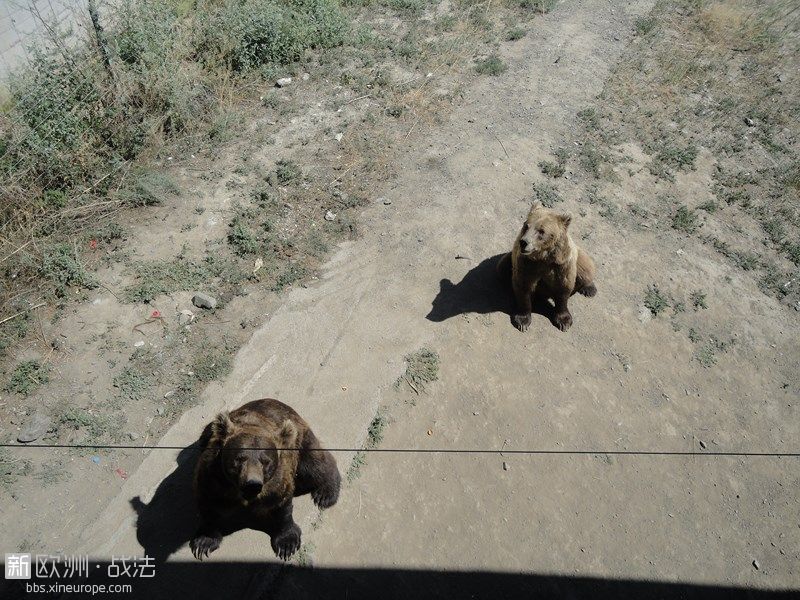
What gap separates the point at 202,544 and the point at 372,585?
129 centimetres

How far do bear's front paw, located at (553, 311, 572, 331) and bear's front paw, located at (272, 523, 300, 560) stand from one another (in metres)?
3.38

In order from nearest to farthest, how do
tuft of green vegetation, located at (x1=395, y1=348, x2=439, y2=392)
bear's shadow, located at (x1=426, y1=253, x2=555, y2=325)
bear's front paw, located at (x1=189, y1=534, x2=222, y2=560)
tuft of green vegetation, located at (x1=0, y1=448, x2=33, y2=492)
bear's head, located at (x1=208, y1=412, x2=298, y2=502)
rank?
1. bear's head, located at (x1=208, y1=412, x2=298, y2=502)
2. bear's front paw, located at (x1=189, y1=534, x2=222, y2=560)
3. tuft of green vegetation, located at (x1=0, y1=448, x2=33, y2=492)
4. tuft of green vegetation, located at (x1=395, y1=348, x2=439, y2=392)
5. bear's shadow, located at (x1=426, y1=253, x2=555, y2=325)

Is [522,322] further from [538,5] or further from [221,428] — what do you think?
[538,5]

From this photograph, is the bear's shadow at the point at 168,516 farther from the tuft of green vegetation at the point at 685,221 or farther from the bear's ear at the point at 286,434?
the tuft of green vegetation at the point at 685,221

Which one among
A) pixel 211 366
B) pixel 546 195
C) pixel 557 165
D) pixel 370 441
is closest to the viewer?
pixel 370 441

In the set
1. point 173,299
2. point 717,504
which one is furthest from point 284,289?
point 717,504

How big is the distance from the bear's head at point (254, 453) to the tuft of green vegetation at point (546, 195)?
189 inches

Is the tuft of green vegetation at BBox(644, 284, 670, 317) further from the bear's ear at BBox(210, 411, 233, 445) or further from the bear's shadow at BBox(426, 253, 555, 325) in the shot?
the bear's ear at BBox(210, 411, 233, 445)

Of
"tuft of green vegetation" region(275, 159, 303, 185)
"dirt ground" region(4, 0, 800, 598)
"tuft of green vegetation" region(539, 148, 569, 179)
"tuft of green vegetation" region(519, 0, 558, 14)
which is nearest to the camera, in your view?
"dirt ground" region(4, 0, 800, 598)

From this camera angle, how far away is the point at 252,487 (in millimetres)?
3209

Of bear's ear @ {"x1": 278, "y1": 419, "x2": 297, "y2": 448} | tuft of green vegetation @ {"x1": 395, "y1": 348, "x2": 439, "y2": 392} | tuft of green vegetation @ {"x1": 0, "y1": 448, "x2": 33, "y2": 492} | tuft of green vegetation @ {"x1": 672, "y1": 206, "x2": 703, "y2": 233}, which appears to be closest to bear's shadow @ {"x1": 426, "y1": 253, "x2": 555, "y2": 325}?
tuft of green vegetation @ {"x1": 395, "y1": 348, "x2": 439, "y2": 392}

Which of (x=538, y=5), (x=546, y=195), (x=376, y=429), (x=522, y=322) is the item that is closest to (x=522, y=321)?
(x=522, y=322)

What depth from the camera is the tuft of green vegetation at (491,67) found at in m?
9.21

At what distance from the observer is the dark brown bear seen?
3.39m
